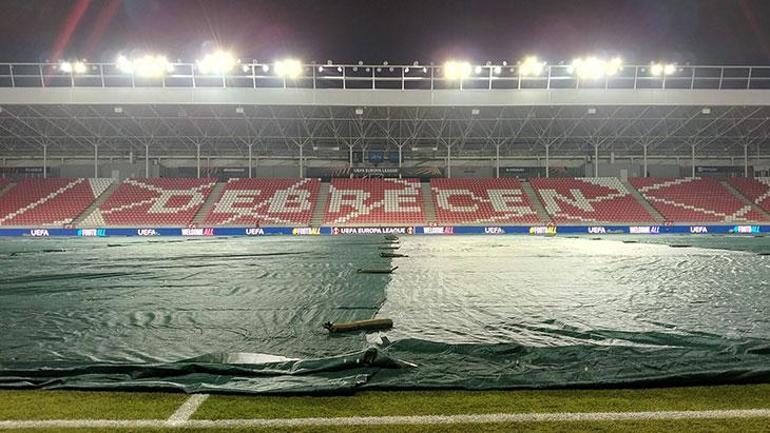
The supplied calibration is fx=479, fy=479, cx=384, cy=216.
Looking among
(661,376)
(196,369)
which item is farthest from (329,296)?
(661,376)

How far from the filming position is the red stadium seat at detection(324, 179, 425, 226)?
91.7 ft

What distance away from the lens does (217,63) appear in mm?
23969

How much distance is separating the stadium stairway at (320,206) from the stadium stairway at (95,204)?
499 inches

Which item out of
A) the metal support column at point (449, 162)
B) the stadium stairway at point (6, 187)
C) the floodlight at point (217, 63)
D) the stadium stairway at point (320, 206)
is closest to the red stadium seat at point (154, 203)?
the stadium stairway at point (6, 187)

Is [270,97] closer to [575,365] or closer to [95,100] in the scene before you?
[95,100]

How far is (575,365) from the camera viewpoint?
290 cm

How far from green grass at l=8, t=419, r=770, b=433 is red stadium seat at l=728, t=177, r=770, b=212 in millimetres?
34475

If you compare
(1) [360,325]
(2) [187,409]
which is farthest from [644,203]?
(2) [187,409]

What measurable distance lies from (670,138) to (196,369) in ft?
114

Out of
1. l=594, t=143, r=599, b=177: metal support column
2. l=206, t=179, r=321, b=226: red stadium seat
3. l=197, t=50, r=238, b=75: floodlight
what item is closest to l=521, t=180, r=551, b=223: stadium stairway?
l=594, t=143, r=599, b=177: metal support column

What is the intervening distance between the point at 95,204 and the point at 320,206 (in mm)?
13654

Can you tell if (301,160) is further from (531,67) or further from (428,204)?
(531,67)

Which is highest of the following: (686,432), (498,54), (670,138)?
(498,54)

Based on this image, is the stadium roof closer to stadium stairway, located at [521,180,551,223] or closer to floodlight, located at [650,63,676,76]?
floodlight, located at [650,63,676,76]
